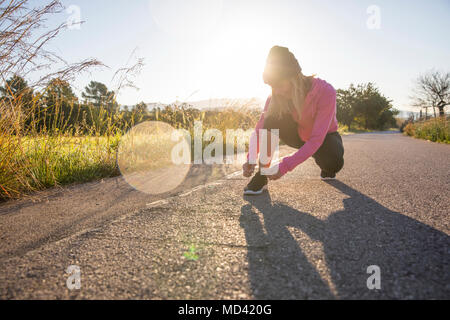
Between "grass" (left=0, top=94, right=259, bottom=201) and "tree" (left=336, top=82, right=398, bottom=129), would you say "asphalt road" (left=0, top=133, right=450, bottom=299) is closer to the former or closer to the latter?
Result: "grass" (left=0, top=94, right=259, bottom=201)

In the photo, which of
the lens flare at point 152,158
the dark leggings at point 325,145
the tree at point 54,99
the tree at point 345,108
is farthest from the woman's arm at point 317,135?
the tree at point 345,108

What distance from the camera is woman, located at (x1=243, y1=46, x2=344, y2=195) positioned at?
6.70 ft

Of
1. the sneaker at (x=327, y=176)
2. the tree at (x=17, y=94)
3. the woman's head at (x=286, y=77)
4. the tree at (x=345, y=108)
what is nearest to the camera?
the woman's head at (x=286, y=77)

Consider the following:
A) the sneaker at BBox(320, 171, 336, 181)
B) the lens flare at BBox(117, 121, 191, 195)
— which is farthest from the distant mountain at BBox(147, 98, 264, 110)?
the sneaker at BBox(320, 171, 336, 181)

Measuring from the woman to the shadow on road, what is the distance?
552mm

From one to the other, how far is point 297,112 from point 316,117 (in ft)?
0.92

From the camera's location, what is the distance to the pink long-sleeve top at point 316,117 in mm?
1974

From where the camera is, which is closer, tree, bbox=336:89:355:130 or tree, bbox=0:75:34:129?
tree, bbox=0:75:34:129

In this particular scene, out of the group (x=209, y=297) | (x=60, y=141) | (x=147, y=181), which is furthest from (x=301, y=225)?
(x=60, y=141)

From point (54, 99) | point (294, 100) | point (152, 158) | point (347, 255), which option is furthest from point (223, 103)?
point (347, 255)

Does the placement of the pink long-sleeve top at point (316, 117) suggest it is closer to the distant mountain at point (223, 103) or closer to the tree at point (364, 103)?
the distant mountain at point (223, 103)

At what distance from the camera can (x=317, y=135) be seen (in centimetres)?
204
